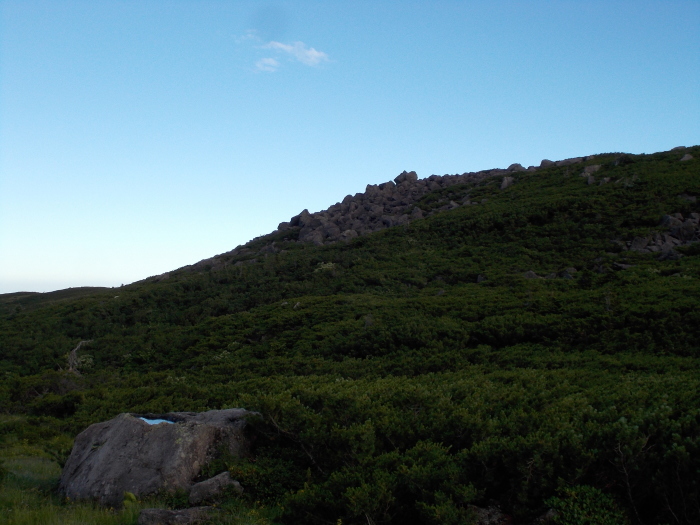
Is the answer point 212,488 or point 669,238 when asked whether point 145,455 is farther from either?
point 669,238

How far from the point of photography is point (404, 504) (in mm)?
5320

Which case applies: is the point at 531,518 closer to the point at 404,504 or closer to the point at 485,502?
the point at 485,502

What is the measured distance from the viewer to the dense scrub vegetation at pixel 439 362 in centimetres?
525

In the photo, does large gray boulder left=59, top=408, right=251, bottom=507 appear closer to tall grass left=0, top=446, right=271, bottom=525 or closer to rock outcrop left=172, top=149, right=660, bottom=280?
tall grass left=0, top=446, right=271, bottom=525

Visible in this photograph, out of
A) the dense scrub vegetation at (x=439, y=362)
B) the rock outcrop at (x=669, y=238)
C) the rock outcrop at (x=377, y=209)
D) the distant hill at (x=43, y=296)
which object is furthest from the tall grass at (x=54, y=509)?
the distant hill at (x=43, y=296)

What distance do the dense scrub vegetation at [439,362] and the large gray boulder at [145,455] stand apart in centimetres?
44

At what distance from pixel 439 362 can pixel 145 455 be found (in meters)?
8.95

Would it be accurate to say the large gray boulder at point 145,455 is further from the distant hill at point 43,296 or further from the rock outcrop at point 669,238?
the distant hill at point 43,296

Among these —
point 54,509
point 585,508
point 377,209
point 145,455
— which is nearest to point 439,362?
point 145,455

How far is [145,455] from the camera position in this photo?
278 inches

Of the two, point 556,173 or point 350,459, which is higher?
point 556,173

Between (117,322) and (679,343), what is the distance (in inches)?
1063

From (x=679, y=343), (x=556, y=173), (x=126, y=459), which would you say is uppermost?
(x=556, y=173)

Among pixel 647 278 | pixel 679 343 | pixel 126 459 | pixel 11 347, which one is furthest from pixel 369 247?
pixel 126 459
